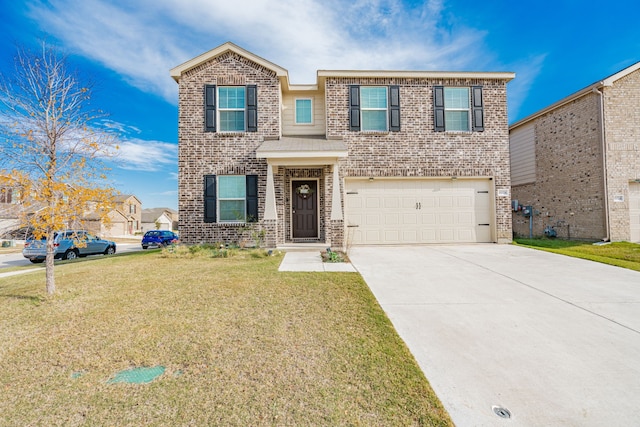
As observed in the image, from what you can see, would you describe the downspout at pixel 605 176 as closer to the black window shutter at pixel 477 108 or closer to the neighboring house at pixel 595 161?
the neighboring house at pixel 595 161

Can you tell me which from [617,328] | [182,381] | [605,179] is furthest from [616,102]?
[182,381]

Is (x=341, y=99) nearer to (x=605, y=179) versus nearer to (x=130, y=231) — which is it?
(x=605, y=179)

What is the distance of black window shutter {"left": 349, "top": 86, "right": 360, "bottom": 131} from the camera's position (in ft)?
33.9

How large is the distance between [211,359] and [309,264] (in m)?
4.34

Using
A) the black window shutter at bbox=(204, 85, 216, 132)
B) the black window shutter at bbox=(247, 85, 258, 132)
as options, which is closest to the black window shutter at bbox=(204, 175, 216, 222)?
the black window shutter at bbox=(204, 85, 216, 132)

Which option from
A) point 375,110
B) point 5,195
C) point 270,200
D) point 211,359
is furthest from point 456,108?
point 5,195

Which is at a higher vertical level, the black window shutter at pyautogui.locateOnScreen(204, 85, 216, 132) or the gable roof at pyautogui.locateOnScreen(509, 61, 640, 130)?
the gable roof at pyautogui.locateOnScreen(509, 61, 640, 130)

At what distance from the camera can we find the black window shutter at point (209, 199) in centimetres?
1005

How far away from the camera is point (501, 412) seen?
81.8 inches

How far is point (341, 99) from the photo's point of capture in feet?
34.0

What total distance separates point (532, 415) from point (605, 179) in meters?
12.5

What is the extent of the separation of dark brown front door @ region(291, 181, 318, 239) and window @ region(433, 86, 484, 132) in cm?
525

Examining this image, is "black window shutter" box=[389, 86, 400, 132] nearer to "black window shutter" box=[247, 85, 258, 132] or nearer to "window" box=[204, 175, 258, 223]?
"black window shutter" box=[247, 85, 258, 132]

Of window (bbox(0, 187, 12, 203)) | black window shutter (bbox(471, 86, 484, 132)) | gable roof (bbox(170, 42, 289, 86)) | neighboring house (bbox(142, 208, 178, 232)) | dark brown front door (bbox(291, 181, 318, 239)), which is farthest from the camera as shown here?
neighboring house (bbox(142, 208, 178, 232))
